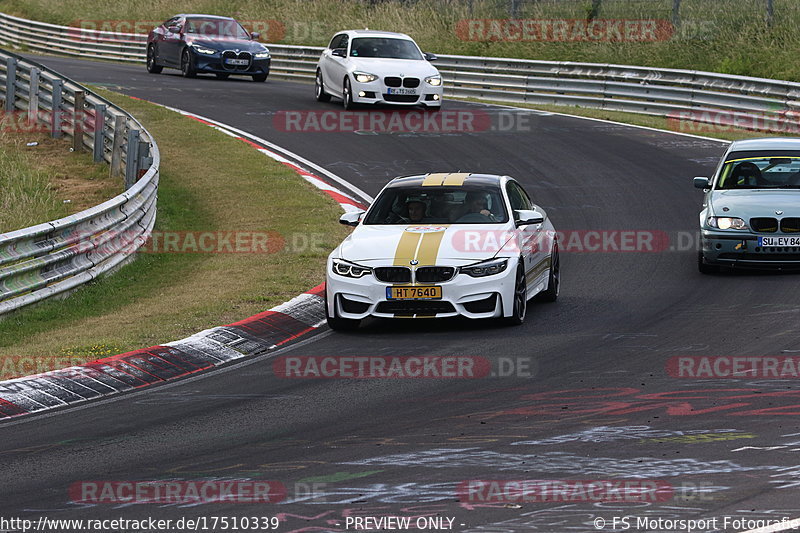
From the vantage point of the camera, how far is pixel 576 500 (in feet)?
22.5

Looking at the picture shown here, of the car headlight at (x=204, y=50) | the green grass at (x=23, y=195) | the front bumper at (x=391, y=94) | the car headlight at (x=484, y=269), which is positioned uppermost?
the car headlight at (x=204, y=50)

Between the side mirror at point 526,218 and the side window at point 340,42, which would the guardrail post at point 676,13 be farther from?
the side mirror at point 526,218

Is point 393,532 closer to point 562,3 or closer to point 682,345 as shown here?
point 682,345

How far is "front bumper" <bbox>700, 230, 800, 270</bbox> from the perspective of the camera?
14.9m

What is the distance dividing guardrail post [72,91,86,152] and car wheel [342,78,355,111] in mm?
6437

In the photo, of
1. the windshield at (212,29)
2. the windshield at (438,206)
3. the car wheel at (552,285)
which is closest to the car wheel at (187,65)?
the windshield at (212,29)

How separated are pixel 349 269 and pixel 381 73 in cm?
1514

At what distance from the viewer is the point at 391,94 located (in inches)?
1065

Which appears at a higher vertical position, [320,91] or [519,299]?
[320,91]

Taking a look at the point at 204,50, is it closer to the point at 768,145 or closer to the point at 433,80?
the point at 433,80

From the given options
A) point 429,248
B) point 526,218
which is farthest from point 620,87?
point 429,248

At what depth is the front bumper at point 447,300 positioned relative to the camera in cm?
1223

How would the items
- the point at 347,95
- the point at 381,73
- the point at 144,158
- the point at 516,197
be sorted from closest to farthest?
the point at 516,197, the point at 144,158, the point at 381,73, the point at 347,95

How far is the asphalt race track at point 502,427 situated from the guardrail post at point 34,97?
42.9ft
